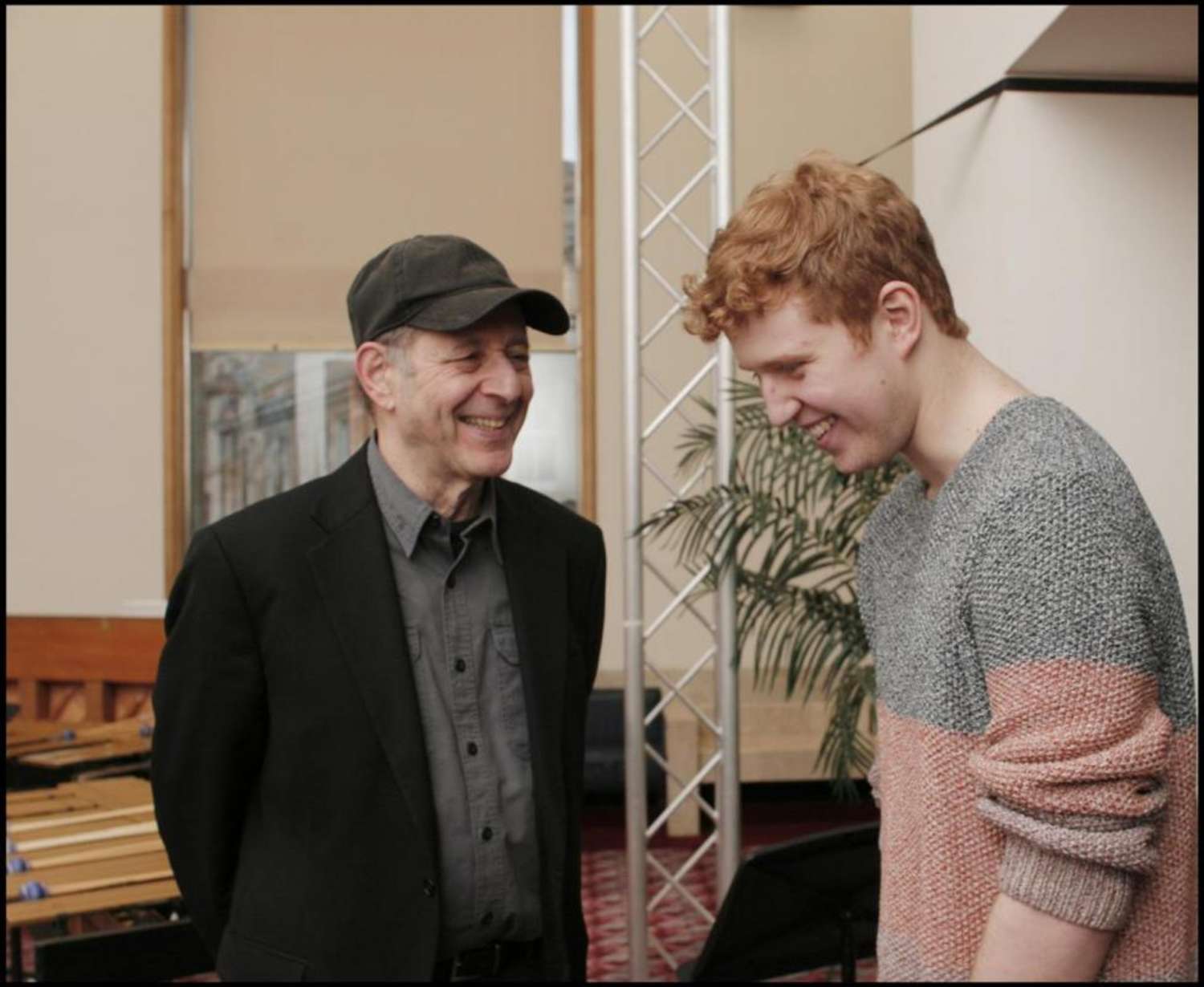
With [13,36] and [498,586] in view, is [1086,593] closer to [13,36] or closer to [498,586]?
[498,586]

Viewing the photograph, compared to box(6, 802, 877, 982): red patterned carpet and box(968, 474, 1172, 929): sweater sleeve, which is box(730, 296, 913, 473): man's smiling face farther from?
box(6, 802, 877, 982): red patterned carpet

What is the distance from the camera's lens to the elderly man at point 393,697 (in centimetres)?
182

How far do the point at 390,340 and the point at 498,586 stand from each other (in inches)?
15.0

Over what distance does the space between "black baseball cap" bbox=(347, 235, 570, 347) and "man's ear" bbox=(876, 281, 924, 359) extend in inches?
24.4

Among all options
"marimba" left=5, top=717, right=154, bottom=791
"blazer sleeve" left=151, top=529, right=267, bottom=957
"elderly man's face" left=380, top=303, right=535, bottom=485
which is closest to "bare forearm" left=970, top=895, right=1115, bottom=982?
"elderly man's face" left=380, top=303, right=535, bottom=485

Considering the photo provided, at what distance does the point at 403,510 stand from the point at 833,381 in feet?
2.66

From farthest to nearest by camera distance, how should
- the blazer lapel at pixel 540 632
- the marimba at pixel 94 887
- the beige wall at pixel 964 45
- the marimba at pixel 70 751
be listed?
1. the marimba at pixel 70 751
2. the beige wall at pixel 964 45
3. the marimba at pixel 94 887
4. the blazer lapel at pixel 540 632

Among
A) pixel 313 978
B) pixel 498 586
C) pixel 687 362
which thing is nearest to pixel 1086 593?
pixel 498 586

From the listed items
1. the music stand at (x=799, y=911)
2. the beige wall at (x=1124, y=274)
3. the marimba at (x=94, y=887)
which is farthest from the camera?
the beige wall at (x=1124, y=274)

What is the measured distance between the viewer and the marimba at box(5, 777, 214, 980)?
2.91m

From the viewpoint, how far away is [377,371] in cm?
196

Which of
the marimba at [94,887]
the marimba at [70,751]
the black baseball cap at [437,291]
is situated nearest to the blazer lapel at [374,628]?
the black baseball cap at [437,291]

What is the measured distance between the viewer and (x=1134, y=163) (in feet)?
13.4

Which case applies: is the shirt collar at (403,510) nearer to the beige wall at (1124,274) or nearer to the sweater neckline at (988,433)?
the sweater neckline at (988,433)
